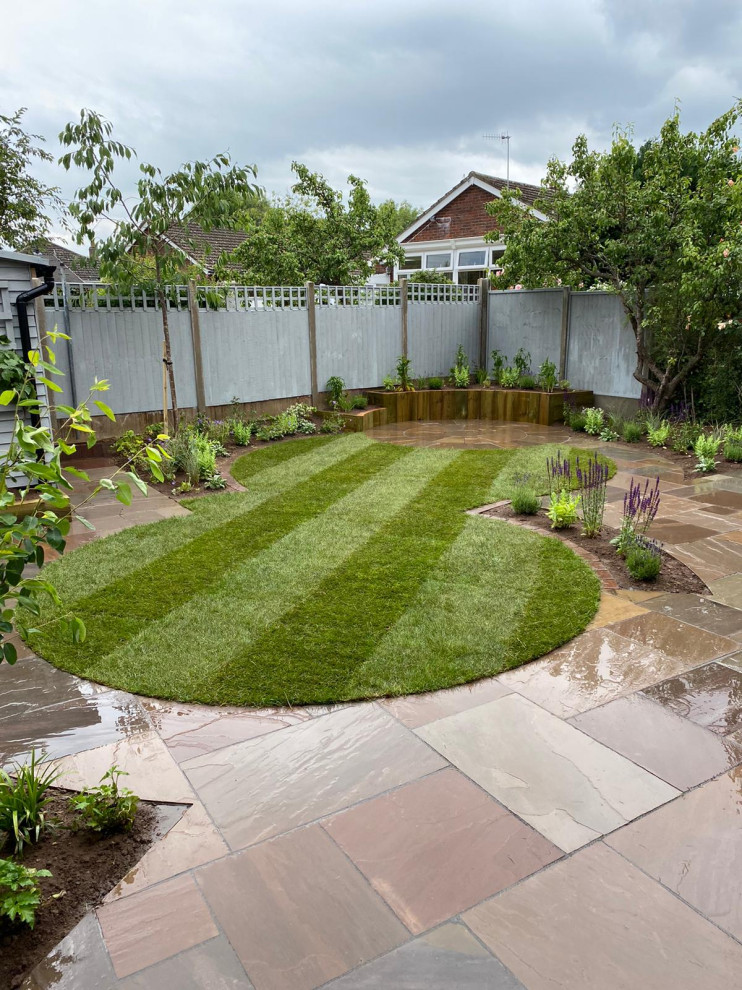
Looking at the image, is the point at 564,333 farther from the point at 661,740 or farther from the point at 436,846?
the point at 436,846

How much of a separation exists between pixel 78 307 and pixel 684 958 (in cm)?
848

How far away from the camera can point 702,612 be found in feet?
13.4

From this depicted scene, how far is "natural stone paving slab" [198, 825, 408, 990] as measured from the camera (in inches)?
72.2

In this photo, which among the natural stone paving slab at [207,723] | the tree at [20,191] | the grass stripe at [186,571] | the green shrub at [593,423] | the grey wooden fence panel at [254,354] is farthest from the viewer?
the tree at [20,191]

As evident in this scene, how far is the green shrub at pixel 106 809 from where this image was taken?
2324 mm

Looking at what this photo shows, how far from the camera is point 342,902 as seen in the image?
2039 mm

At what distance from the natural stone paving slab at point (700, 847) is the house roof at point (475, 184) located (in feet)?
66.3

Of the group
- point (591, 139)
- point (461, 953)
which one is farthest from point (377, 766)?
point (591, 139)

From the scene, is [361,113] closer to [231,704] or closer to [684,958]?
[231,704]

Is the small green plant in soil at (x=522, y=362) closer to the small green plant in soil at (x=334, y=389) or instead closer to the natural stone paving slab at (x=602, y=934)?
the small green plant in soil at (x=334, y=389)

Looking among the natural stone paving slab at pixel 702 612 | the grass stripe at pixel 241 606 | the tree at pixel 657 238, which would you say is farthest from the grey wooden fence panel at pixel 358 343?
the natural stone paving slab at pixel 702 612

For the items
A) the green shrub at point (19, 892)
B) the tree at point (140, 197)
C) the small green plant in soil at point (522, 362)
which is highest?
the tree at point (140, 197)

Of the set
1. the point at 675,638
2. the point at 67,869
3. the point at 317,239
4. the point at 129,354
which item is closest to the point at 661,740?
the point at 675,638

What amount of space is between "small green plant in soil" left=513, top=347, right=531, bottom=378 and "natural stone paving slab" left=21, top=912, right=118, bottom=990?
432 inches
